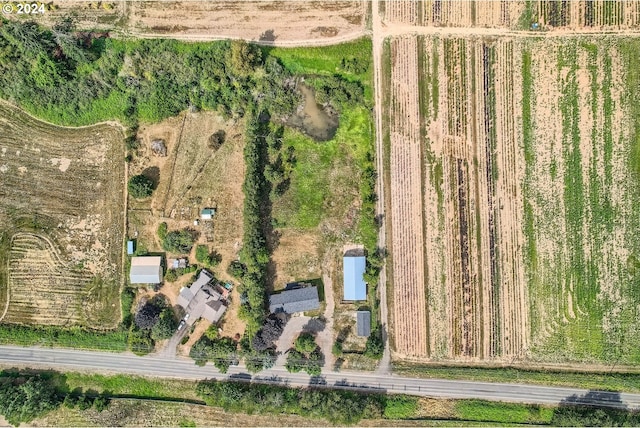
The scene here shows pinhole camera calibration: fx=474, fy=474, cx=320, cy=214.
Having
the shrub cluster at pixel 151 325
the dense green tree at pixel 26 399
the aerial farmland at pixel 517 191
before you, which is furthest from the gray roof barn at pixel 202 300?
the aerial farmland at pixel 517 191

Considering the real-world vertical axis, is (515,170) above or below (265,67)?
below

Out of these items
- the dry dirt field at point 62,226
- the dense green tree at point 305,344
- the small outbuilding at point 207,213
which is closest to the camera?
the dense green tree at point 305,344

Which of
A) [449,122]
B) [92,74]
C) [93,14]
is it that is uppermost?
[93,14]

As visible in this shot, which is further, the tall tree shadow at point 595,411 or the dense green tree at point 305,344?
the dense green tree at point 305,344

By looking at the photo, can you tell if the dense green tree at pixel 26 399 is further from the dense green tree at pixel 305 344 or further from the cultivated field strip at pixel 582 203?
the cultivated field strip at pixel 582 203

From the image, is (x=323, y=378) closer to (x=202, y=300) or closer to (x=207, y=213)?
(x=202, y=300)

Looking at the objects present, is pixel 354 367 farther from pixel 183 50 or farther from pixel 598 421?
pixel 183 50

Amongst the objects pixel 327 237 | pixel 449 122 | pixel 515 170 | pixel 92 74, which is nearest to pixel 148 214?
pixel 92 74
